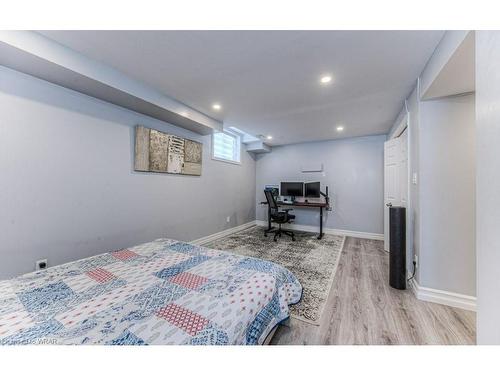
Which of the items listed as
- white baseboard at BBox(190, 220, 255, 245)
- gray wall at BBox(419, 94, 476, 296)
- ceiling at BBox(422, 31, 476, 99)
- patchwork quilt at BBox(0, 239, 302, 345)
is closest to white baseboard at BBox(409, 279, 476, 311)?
gray wall at BBox(419, 94, 476, 296)

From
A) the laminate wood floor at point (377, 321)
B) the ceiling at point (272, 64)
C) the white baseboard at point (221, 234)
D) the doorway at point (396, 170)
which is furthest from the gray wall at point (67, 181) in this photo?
the doorway at point (396, 170)

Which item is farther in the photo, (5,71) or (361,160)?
(361,160)

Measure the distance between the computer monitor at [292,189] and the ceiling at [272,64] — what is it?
6.82 ft

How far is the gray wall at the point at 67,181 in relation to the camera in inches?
64.6

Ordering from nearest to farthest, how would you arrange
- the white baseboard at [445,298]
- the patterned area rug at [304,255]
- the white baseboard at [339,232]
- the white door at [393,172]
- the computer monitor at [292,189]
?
1. the white baseboard at [445,298]
2. the patterned area rug at [304,255]
3. the white door at [393,172]
4. the white baseboard at [339,232]
5. the computer monitor at [292,189]

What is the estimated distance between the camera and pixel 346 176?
175 inches

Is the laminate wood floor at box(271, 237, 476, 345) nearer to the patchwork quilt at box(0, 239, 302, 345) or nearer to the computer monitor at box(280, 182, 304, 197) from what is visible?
the patchwork quilt at box(0, 239, 302, 345)

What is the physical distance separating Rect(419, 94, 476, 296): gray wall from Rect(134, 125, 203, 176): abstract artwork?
10.3ft

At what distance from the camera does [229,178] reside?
4.46 meters

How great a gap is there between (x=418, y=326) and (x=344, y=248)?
2038mm

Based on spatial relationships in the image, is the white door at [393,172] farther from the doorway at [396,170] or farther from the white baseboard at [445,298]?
the white baseboard at [445,298]

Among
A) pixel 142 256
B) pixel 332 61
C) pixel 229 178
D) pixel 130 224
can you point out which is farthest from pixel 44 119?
pixel 229 178

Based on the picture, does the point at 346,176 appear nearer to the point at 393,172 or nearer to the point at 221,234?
the point at 393,172
